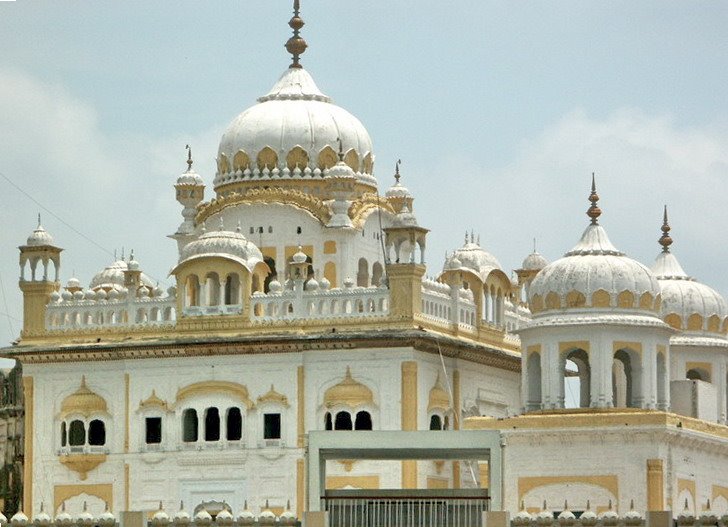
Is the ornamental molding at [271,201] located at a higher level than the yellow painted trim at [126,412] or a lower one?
higher

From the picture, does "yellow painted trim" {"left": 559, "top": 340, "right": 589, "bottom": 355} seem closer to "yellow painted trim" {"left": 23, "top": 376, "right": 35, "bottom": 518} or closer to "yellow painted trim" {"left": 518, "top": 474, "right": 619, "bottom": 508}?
"yellow painted trim" {"left": 518, "top": 474, "right": 619, "bottom": 508}

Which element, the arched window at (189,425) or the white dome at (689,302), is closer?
the arched window at (189,425)

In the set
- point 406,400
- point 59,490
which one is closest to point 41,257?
point 59,490

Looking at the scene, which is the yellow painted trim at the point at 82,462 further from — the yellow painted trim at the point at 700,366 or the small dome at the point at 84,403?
the yellow painted trim at the point at 700,366

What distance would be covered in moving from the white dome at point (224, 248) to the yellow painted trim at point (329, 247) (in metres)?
2.42

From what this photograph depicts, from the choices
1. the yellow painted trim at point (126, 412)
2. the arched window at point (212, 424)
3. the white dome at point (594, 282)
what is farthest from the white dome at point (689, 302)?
the yellow painted trim at point (126, 412)

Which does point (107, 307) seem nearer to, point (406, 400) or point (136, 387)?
point (136, 387)

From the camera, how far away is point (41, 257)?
262 feet

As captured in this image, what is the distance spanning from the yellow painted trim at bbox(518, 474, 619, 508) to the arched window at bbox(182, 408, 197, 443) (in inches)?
366

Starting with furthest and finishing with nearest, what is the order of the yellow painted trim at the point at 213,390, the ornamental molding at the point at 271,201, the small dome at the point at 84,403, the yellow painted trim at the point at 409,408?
1. the ornamental molding at the point at 271,201
2. the small dome at the point at 84,403
3. the yellow painted trim at the point at 213,390
4. the yellow painted trim at the point at 409,408

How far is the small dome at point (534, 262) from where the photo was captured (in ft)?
281

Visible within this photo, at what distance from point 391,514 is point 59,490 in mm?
16236

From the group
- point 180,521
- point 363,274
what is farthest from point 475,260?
point 180,521

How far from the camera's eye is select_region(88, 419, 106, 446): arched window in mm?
78250
